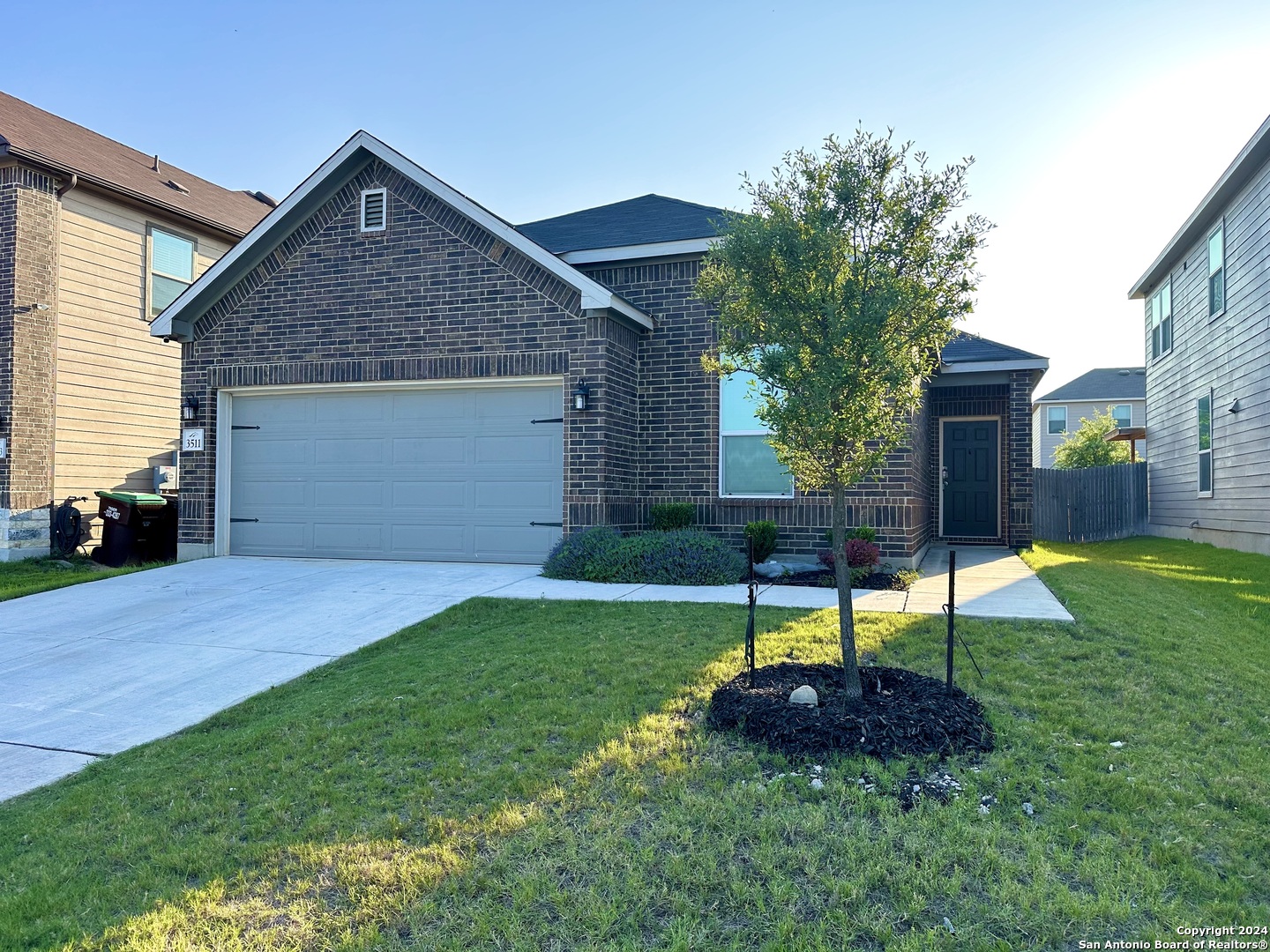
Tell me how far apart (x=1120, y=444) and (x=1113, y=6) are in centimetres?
2742

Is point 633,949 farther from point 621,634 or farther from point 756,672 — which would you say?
point 621,634

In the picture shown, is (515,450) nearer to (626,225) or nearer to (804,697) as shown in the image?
(626,225)

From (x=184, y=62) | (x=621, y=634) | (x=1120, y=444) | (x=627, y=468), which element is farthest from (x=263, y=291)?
(x=1120, y=444)

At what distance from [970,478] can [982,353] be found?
2.41m

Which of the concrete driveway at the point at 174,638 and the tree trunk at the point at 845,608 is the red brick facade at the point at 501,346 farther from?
the tree trunk at the point at 845,608

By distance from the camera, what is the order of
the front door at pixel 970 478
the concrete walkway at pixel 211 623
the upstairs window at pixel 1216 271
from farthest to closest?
the front door at pixel 970 478, the upstairs window at pixel 1216 271, the concrete walkway at pixel 211 623

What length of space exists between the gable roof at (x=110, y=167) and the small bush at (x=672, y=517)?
10.5 m

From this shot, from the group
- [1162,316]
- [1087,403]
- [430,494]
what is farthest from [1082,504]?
[1087,403]

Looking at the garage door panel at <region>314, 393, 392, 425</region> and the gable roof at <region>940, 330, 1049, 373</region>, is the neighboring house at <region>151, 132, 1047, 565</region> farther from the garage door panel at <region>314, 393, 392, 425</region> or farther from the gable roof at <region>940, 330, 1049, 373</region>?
the gable roof at <region>940, 330, 1049, 373</region>

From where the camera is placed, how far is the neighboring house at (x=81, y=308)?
12.1 meters

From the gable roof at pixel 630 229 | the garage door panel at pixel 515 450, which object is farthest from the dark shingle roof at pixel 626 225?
the garage door panel at pixel 515 450

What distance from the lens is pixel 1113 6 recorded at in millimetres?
7945

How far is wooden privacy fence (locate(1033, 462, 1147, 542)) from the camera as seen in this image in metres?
17.4

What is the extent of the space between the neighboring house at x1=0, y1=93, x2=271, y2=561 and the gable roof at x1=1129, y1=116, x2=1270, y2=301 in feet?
55.6
